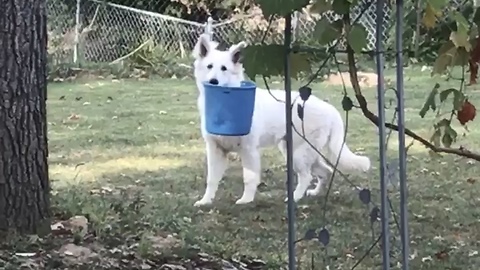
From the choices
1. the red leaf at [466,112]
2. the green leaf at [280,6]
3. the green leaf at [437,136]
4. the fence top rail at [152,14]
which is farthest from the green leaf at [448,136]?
the fence top rail at [152,14]

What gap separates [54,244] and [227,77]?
206cm

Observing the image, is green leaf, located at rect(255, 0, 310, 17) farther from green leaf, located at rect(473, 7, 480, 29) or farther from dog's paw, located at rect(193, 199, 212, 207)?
dog's paw, located at rect(193, 199, 212, 207)

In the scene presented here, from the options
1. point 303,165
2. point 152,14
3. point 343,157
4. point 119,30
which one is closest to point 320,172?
point 303,165

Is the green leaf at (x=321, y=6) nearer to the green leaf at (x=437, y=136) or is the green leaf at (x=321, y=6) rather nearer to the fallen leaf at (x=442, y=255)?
the green leaf at (x=437, y=136)

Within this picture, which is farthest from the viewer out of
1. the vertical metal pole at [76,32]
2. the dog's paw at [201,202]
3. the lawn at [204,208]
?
the vertical metal pole at [76,32]

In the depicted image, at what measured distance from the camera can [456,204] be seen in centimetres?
471

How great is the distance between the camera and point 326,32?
159 centimetres

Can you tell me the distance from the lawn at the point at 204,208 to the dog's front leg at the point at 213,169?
0.35 ft

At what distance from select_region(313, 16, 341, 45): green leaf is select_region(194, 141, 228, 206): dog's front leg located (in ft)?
10.5

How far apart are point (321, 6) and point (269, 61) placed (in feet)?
0.46

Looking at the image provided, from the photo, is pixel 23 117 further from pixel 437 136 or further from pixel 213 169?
pixel 213 169

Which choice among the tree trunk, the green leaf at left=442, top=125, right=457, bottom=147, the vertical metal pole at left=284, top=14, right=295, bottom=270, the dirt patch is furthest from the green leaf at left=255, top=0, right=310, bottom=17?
the dirt patch

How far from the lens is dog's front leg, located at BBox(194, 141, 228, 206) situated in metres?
4.84

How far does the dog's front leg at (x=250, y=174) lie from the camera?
4848mm
